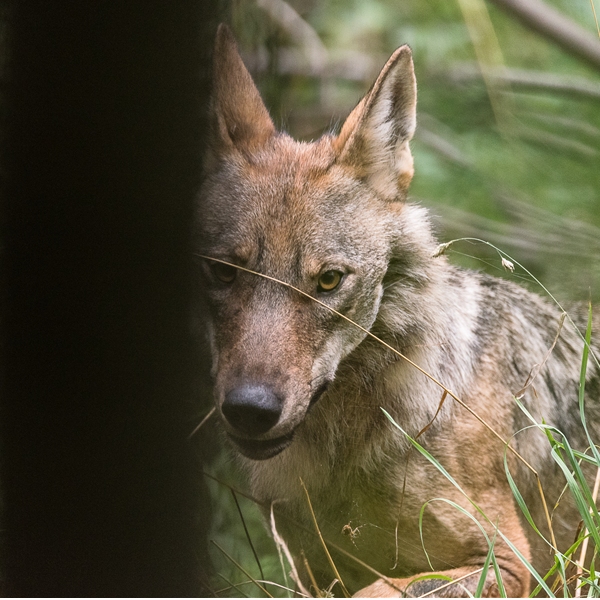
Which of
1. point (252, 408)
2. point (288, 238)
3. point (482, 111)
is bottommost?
point (252, 408)

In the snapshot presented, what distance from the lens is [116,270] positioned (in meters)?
2.01

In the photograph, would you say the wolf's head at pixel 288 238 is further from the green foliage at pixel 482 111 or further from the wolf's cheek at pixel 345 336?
the green foliage at pixel 482 111

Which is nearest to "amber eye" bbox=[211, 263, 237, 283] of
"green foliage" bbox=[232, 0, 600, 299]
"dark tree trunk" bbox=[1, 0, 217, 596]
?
"dark tree trunk" bbox=[1, 0, 217, 596]

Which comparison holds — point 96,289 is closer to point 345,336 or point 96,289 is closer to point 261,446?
point 261,446

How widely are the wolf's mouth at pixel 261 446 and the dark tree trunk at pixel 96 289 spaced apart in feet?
0.67

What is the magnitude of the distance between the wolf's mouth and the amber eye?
1.72 feet

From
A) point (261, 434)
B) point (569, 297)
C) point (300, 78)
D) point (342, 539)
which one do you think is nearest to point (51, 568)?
point (261, 434)

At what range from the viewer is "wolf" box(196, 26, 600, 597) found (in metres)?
2.41

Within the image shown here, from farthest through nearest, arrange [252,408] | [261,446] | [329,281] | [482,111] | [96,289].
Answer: [482,111], [329,281], [261,446], [252,408], [96,289]

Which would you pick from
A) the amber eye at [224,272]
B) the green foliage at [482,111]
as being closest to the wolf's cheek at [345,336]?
the amber eye at [224,272]

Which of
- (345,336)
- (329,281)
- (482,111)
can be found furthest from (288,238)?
(482,111)

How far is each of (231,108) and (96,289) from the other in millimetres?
1015

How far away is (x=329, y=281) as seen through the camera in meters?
2.46

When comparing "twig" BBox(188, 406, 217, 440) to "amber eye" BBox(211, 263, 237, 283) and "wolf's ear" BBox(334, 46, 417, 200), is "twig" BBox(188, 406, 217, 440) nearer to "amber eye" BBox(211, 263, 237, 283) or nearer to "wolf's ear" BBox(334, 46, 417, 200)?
"amber eye" BBox(211, 263, 237, 283)
